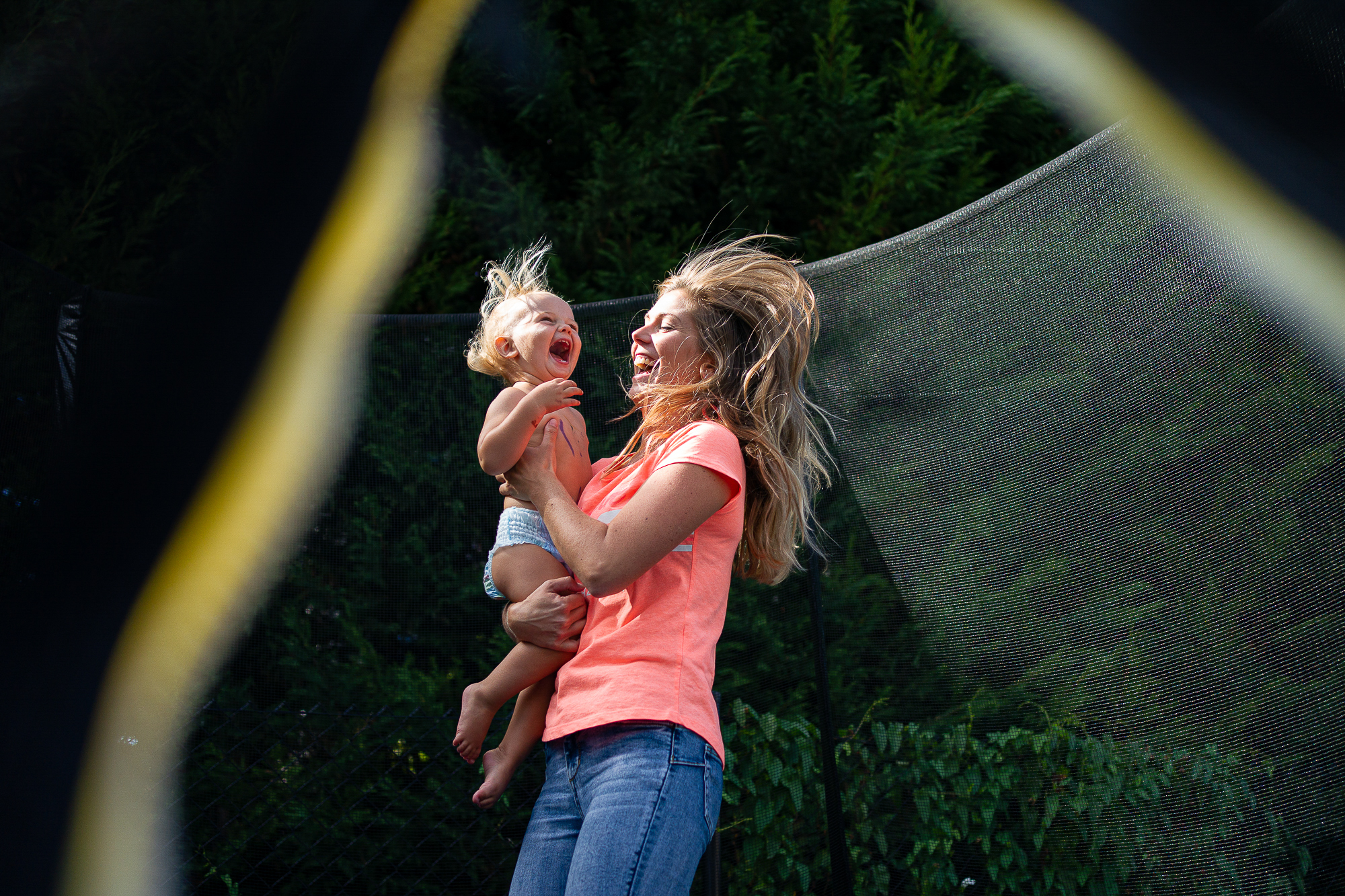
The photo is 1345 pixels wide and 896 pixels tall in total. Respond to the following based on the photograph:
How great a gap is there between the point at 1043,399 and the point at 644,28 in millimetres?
2290

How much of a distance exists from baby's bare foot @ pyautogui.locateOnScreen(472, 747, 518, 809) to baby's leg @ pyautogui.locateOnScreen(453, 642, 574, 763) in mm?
37

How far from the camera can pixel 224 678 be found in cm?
231

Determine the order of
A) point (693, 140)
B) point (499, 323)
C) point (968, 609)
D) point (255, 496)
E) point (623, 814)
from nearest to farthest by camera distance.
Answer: point (623, 814), point (499, 323), point (968, 609), point (255, 496), point (693, 140)

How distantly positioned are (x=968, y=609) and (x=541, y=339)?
3.23 ft

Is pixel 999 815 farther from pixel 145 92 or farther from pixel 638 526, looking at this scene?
pixel 145 92

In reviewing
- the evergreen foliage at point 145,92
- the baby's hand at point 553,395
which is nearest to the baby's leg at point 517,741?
the baby's hand at point 553,395

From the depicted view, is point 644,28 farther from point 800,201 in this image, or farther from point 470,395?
point 470,395

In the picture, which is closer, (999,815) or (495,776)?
(495,776)

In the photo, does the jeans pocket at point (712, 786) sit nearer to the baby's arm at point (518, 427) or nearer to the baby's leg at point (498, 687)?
the baby's leg at point (498, 687)

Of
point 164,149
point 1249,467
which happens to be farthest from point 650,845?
point 164,149

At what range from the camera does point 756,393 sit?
1357 mm

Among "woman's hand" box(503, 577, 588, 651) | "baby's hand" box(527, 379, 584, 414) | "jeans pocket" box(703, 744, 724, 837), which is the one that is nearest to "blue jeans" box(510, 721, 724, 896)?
"jeans pocket" box(703, 744, 724, 837)

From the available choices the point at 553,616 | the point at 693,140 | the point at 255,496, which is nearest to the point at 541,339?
the point at 553,616

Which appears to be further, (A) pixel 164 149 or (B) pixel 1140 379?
(B) pixel 1140 379
